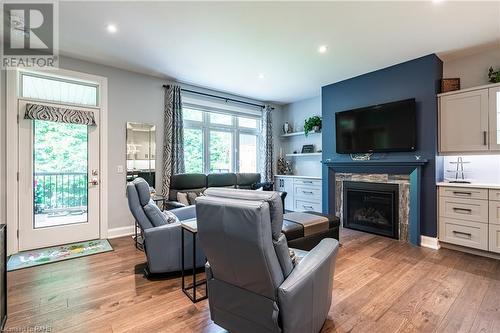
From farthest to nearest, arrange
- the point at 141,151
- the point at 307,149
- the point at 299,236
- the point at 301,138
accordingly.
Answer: the point at 301,138
the point at 307,149
the point at 141,151
the point at 299,236

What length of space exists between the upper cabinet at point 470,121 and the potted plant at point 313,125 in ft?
7.50

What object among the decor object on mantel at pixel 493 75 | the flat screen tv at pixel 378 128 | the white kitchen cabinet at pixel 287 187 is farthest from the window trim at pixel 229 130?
the decor object on mantel at pixel 493 75

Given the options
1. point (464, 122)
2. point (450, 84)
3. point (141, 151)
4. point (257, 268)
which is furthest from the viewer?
point (141, 151)

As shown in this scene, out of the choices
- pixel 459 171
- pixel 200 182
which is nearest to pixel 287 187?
pixel 200 182

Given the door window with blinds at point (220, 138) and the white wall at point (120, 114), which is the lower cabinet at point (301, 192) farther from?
the white wall at point (120, 114)

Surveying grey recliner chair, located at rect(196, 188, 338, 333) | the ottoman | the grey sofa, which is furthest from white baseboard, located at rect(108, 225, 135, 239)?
grey recliner chair, located at rect(196, 188, 338, 333)

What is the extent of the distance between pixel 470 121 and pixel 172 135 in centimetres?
455

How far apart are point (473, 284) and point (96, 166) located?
4.98 m

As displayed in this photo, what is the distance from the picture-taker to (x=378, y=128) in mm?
3953

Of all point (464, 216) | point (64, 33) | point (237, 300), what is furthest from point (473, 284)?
point (64, 33)

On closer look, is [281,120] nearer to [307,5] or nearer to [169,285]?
[307,5]

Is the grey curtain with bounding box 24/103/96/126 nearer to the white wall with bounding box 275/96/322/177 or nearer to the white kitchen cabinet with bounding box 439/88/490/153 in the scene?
the white wall with bounding box 275/96/322/177

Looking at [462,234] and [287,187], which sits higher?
[287,187]

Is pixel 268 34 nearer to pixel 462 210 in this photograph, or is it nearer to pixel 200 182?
pixel 200 182
